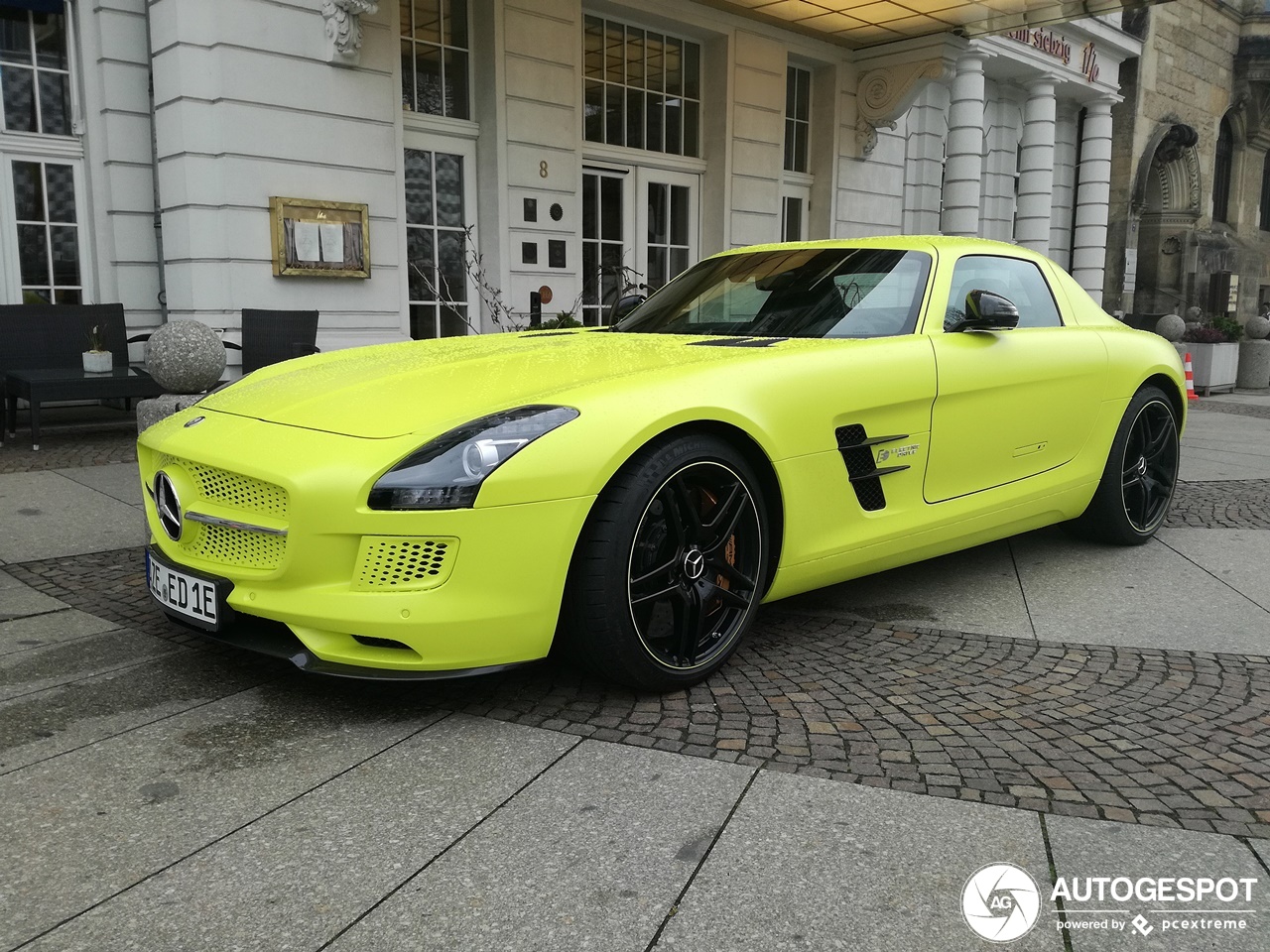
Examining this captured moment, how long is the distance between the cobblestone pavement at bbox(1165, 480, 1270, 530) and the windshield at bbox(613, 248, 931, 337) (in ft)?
8.96

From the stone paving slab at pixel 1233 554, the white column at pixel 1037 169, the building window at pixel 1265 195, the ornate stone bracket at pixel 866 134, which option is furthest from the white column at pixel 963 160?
the building window at pixel 1265 195

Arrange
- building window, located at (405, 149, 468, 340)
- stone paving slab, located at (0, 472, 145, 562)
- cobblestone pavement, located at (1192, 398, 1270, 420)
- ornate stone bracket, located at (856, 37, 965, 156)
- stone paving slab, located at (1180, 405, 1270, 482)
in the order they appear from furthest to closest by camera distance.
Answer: ornate stone bracket, located at (856, 37, 965, 156) → cobblestone pavement, located at (1192, 398, 1270, 420) → building window, located at (405, 149, 468, 340) → stone paving slab, located at (1180, 405, 1270, 482) → stone paving slab, located at (0, 472, 145, 562)

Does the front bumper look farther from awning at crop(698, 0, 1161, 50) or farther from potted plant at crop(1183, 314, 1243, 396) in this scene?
potted plant at crop(1183, 314, 1243, 396)

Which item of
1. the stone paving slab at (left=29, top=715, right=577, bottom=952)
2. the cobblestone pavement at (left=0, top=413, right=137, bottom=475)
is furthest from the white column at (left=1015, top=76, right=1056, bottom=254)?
the stone paving slab at (left=29, top=715, right=577, bottom=952)

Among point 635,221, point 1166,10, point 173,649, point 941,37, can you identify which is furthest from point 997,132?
point 173,649

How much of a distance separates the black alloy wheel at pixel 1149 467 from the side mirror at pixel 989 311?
1.33 m

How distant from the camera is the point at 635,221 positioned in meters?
12.3

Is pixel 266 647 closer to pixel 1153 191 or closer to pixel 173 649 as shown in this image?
pixel 173 649

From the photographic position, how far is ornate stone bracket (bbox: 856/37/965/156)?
520 inches

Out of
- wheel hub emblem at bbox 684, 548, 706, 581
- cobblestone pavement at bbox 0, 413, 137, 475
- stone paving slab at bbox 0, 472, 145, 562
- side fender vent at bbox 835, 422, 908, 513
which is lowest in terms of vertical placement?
stone paving slab at bbox 0, 472, 145, 562

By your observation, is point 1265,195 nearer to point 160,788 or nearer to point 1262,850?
point 1262,850

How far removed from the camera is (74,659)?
11.4ft

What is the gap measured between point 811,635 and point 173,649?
219 centimetres

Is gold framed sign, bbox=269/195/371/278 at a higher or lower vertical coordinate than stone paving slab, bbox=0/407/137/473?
higher
